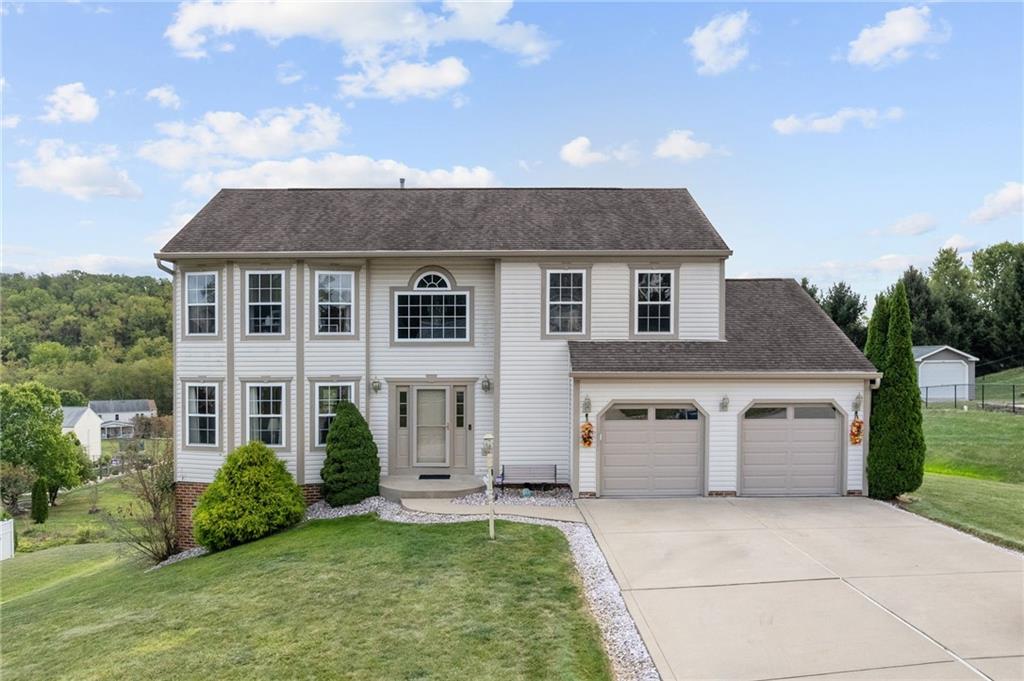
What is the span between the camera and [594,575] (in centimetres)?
761

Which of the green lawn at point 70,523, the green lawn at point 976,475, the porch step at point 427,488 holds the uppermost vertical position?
the porch step at point 427,488

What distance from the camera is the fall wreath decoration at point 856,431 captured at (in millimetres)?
11688

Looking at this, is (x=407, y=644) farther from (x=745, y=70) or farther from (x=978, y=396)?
(x=978, y=396)

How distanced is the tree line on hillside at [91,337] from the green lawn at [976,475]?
68441mm

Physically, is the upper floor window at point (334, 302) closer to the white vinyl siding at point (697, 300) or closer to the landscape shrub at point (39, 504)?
the white vinyl siding at point (697, 300)

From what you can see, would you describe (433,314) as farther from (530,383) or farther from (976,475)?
(976,475)

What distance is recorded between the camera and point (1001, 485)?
14.2 metres

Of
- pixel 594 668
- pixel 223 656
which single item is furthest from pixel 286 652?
pixel 594 668

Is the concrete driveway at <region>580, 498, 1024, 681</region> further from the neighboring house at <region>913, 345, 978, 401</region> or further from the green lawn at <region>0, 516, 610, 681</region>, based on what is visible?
the neighboring house at <region>913, 345, 978, 401</region>

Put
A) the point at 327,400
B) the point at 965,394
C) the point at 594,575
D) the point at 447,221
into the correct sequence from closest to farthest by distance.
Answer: the point at 594,575 → the point at 327,400 → the point at 447,221 → the point at 965,394

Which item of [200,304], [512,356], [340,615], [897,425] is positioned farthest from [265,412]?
[897,425]

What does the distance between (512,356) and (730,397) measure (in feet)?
15.9

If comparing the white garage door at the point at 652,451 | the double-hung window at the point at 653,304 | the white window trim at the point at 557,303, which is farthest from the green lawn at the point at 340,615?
the double-hung window at the point at 653,304

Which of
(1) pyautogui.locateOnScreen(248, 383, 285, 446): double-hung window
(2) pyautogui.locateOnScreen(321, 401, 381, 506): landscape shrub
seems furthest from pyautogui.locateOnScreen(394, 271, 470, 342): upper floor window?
(1) pyautogui.locateOnScreen(248, 383, 285, 446): double-hung window
